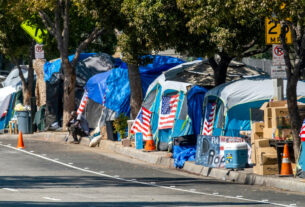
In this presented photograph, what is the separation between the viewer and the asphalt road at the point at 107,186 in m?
13.0

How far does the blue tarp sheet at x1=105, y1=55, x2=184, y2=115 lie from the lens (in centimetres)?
2901

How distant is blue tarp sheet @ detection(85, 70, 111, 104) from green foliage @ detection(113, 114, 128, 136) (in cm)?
342

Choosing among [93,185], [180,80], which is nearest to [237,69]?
[180,80]

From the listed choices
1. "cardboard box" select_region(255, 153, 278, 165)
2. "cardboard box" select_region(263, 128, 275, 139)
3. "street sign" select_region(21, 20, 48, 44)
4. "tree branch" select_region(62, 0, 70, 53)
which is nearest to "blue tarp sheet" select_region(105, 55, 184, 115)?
"tree branch" select_region(62, 0, 70, 53)

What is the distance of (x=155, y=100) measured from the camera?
2502cm

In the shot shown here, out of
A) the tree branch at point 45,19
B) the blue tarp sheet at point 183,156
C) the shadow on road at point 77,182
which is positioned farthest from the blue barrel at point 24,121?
the shadow on road at point 77,182

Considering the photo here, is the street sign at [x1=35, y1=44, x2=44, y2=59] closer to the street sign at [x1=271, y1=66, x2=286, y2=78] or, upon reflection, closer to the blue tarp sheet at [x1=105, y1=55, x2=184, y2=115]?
the blue tarp sheet at [x1=105, y1=55, x2=184, y2=115]

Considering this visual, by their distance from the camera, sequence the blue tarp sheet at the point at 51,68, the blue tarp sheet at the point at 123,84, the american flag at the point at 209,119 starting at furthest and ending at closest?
the blue tarp sheet at the point at 51,68
the blue tarp sheet at the point at 123,84
the american flag at the point at 209,119

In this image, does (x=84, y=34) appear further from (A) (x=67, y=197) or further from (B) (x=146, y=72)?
(A) (x=67, y=197)

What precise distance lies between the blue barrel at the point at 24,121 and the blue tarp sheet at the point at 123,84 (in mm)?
6170

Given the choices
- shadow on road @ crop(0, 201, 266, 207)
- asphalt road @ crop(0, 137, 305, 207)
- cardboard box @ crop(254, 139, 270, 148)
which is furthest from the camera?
cardboard box @ crop(254, 139, 270, 148)

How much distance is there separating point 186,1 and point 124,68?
12.6 metres

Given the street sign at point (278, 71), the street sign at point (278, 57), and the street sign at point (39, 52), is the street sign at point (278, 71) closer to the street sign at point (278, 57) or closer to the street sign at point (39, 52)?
the street sign at point (278, 57)

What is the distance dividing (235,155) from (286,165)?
1.71m
